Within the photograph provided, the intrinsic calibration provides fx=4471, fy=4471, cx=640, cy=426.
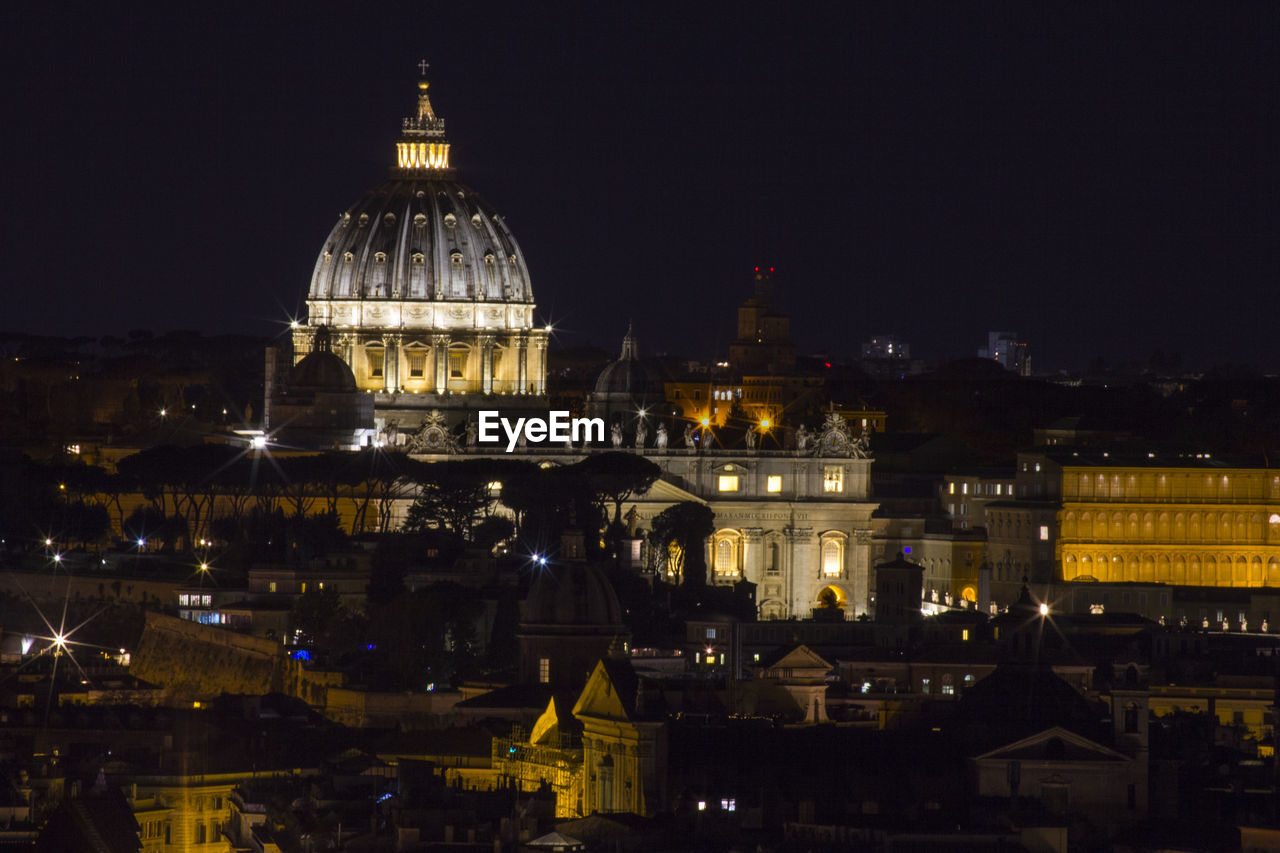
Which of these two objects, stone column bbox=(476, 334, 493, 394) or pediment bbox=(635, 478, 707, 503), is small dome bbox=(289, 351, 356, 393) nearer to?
stone column bbox=(476, 334, 493, 394)

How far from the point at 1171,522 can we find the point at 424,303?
112 feet

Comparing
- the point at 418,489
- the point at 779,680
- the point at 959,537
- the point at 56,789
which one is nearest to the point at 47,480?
the point at 418,489

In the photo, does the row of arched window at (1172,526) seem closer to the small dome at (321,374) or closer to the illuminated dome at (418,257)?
the small dome at (321,374)

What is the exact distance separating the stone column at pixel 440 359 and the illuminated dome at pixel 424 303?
0.11 ft

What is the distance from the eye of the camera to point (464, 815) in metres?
60.5

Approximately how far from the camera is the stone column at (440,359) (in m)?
153

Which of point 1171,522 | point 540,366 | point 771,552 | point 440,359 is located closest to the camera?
point 1171,522

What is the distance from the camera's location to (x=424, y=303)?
154375 mm

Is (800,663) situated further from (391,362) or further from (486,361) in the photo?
(486,361)

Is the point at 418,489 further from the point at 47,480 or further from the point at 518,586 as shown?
the point at 518,586

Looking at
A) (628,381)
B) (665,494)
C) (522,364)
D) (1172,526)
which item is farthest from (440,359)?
(1172,526)

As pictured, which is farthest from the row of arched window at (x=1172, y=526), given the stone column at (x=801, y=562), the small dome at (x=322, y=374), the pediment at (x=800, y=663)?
the pediment at (x=800, y=663)

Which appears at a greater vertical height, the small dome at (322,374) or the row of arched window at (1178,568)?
the small dome at (322,374)

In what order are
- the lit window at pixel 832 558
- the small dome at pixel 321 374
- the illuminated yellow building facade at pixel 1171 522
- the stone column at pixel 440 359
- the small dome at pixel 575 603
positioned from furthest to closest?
the stone column at pixel 440 359
the small dome at pixel 321 374
the lit window at pixel 832 558
the illuminated yellow building facade at pixel 1171 522
the small dome at pixel 575 603
